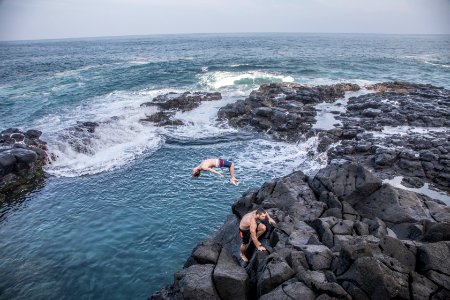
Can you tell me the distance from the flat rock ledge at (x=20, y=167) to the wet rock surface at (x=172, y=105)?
12.3m

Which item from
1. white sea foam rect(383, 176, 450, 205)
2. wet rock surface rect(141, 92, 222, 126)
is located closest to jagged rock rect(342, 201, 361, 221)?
white sea foam rect(383, 176, 450, 205)

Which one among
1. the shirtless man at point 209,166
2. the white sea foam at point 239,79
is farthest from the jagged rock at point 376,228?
the white sea foam at point 239,79

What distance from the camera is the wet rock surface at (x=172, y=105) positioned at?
37.2m

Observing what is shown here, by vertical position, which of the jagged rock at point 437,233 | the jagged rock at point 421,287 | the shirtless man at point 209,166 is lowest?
the jagged rock at point 437,233

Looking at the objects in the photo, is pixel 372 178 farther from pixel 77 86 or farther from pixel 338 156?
pixel 77 86

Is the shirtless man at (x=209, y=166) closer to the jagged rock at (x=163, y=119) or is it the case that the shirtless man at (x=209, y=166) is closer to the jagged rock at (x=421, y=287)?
the jagged rock at (x=421, y=287)

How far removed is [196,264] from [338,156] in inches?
703

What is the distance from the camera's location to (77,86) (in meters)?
58.0

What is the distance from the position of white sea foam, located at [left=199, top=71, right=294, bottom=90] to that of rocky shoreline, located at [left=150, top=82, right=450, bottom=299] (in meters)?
25.5

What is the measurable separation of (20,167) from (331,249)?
76.9 ft

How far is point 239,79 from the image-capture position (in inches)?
2389

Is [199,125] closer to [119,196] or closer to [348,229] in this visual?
[119,196]

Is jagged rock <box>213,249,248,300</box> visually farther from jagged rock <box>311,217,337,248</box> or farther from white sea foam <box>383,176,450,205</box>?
white sea foam <box>383,176,450,205</box>

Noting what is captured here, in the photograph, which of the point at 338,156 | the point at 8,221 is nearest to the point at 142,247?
the point at 8,221
